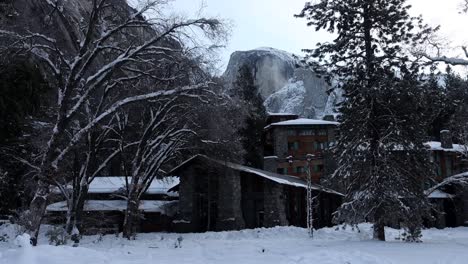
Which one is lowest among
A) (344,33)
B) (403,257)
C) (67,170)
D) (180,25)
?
(403,257)

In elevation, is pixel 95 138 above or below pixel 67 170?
above

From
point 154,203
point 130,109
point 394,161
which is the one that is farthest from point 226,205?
point 394,161

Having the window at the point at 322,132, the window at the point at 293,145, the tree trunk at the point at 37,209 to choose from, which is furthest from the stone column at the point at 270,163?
the tree trunk at the point at 37,209

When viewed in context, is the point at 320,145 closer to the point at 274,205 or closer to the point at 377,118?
the point at 274,205

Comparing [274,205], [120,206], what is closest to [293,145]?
[274,205]

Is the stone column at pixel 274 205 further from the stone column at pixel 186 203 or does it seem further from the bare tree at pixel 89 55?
the bare tree at pixel 89 55

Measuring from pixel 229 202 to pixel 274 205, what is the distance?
393 centimetres

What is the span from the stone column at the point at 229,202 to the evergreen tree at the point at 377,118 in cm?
1702

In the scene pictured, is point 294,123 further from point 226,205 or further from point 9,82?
point 9,82

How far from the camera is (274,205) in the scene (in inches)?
1452

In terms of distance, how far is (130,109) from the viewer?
29703 mm

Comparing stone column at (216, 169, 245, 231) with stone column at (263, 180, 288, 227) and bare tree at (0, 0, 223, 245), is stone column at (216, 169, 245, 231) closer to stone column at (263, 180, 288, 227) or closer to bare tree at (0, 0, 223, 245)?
stone column at (263, 180, 288, 227)

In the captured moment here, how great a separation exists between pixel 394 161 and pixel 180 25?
1154 cm

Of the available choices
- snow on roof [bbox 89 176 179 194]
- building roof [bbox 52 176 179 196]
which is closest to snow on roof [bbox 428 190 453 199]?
building roof [bbox 52 176 179 196]
